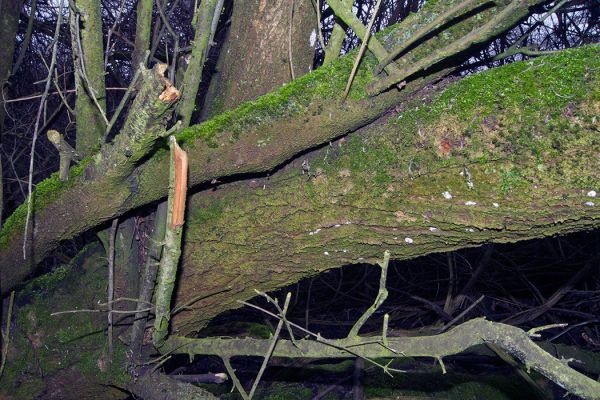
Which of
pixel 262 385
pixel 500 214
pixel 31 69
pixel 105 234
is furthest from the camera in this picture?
pixel 31 69

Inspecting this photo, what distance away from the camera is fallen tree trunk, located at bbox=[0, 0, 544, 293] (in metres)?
1.82

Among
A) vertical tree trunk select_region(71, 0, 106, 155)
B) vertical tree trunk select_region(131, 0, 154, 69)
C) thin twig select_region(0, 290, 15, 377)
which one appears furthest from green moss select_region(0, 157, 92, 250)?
vertical tree trunk select_region(131, 0, 154, 69)

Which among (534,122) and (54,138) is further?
(54,138)

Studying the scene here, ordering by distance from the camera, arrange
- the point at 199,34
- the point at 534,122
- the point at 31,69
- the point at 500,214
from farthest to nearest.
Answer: the point at 31,69, the point at 199,34, the point at 500,214, the point at 534,122

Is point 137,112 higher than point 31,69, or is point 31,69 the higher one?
point 31,69

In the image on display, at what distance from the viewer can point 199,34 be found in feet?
6.96

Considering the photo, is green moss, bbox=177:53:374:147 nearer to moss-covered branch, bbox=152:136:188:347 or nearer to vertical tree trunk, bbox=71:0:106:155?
moss-covered branch, bbox=152:136:188:347

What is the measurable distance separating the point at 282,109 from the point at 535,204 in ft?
2.91

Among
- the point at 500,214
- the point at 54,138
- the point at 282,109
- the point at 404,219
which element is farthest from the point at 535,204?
the point at 54,138

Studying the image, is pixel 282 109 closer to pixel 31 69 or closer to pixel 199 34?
pixel 199 34

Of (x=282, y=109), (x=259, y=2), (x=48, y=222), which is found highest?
(x=259, y=2)

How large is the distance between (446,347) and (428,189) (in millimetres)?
512

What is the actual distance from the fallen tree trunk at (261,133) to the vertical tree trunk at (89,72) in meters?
0.25

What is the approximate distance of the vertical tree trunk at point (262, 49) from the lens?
2.43 m
